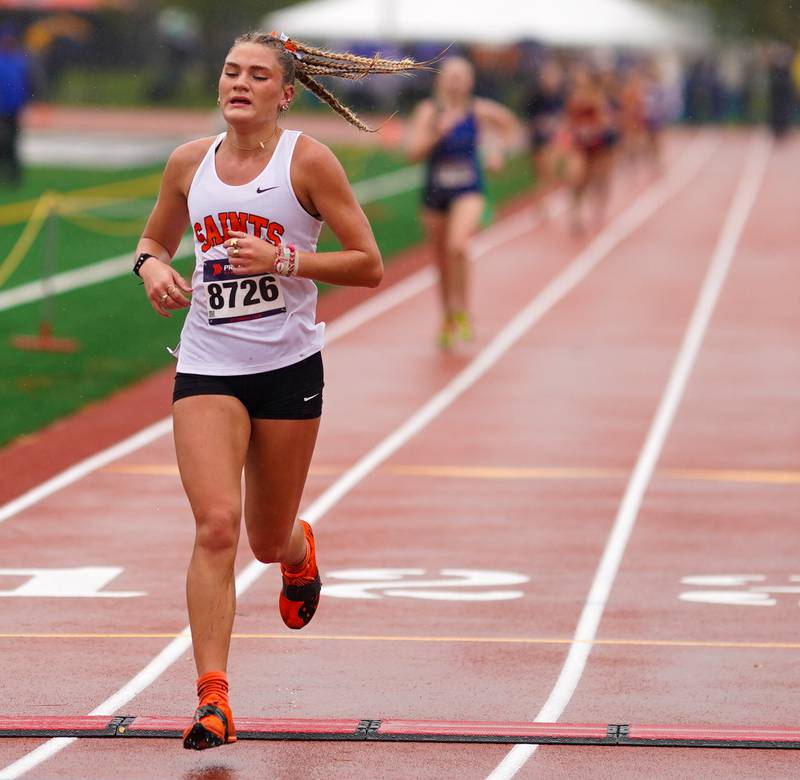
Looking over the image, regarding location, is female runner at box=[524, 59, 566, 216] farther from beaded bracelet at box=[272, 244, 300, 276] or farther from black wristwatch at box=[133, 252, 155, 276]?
beaded bracelet at box=[272, 244, 300, 276]

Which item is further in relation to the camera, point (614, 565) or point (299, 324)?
point (614, 565)

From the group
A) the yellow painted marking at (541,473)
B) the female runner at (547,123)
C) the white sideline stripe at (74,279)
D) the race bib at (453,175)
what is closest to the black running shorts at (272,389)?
the yellow painted marking at (541,473)

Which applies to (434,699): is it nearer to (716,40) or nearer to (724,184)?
(724,184)

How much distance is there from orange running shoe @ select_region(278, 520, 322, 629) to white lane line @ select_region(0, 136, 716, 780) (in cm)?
47

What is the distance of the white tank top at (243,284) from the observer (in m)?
6.32

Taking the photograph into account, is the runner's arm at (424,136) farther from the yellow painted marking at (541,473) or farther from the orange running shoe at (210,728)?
the orange running shoe at (210,728)

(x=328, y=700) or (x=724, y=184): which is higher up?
(x=724, y=184)

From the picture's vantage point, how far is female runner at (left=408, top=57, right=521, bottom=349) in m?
16.7

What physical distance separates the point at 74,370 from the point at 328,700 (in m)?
9.52

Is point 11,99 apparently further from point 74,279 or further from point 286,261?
point 286,261

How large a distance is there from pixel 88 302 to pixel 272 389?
14.3 meters

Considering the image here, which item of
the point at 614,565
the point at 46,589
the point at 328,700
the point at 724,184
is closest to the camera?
the point at 328,700

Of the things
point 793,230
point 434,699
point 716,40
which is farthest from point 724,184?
point 716,40

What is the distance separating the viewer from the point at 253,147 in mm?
6418
